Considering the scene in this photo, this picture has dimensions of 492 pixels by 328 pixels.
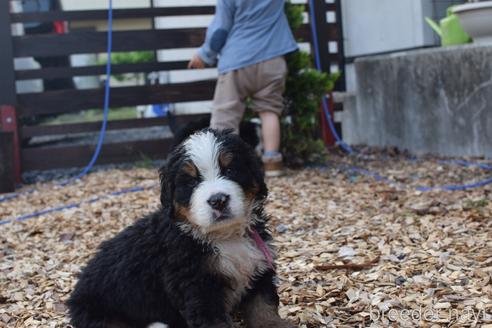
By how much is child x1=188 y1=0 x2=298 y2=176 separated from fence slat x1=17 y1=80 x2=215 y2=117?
4.73ft

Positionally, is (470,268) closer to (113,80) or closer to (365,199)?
(365,199)

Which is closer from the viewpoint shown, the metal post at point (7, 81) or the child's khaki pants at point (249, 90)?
the child's khaki pants at point (249, 90)

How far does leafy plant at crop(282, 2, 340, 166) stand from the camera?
7.35 meters

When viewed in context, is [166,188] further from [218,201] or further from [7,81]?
[7,81]

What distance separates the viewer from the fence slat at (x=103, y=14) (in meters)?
7.99

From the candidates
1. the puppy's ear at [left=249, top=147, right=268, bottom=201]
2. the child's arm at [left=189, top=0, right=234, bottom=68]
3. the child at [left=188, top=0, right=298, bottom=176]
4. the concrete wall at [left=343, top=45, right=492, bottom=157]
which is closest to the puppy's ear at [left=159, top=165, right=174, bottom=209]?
the puppy's ear at [left=249, top=147, right=268, bottom=201]

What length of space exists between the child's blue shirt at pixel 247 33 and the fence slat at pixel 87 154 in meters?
1.75

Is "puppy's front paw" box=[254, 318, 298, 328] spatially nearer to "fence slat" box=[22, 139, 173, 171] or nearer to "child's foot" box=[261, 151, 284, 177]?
"child's foot" box=[261, 151, 284, 177]

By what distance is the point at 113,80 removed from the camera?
77.8 feet

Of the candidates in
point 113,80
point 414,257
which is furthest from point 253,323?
point 113,80

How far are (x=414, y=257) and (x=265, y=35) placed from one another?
3.34 meters

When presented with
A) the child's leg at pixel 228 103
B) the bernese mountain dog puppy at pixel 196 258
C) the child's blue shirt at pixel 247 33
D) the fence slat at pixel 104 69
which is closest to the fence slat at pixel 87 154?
the fence slat at pixel 104 69

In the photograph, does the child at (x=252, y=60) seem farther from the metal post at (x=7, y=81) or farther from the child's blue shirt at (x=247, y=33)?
the metal post at (x=7, y=81)

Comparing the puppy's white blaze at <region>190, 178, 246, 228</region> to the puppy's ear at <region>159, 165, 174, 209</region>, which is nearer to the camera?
the puppy's white blaze at <region>190, 178, 246, 228</region>
